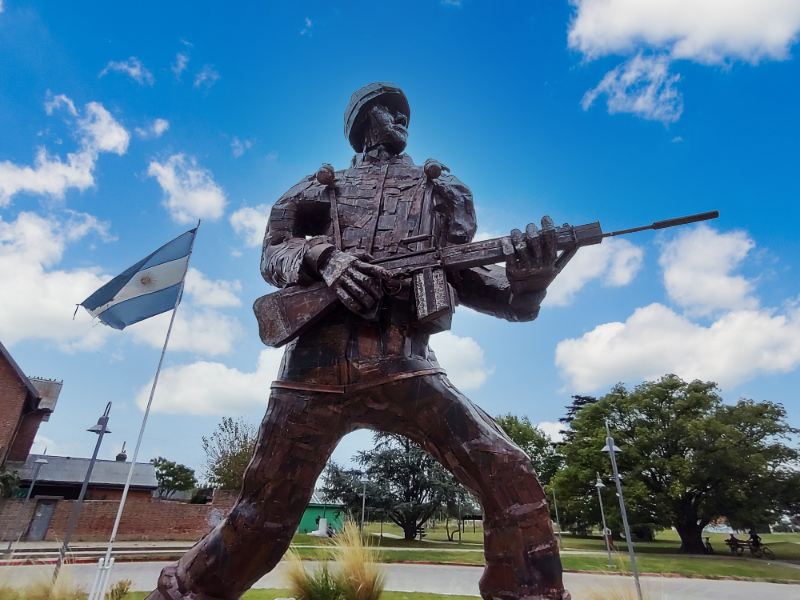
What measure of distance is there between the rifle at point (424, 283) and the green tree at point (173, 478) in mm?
50328

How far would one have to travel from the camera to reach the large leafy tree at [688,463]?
2039 cm

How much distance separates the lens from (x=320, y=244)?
2504mm

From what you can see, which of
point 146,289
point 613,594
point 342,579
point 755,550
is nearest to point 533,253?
point 613,594

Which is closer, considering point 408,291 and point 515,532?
point 515,532

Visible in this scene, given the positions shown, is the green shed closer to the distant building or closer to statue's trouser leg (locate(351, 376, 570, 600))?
the distant building

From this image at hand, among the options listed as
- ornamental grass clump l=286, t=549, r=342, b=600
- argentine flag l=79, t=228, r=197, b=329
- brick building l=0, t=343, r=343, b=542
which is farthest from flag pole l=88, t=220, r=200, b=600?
brick building l=0, t=343, r=343, b=542

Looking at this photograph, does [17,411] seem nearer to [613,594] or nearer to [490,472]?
[613,594]

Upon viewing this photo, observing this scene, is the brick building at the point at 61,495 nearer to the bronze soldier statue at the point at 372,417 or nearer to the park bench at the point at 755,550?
the park bench at the point at 755,550

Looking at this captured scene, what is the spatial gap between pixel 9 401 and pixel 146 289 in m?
22.4

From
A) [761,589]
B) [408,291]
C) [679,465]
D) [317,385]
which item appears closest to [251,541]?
[317,385]

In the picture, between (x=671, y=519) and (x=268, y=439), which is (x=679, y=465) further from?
(x=268, y=439)

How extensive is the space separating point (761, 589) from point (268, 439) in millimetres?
12631

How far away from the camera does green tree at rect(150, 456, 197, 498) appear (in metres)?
45.4

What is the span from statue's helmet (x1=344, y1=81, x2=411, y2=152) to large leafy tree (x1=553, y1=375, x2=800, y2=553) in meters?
22.4
